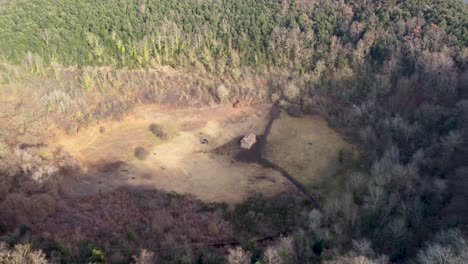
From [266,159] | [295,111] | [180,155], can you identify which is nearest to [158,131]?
[180,155]

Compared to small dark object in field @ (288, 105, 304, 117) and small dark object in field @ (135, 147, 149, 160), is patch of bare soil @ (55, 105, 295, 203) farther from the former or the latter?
small dark object in field @ (288, 105, 304, 117)

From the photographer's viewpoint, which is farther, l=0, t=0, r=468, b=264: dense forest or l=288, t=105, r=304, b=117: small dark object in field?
l=288, t=105, r=304, b=117: small dark object in field

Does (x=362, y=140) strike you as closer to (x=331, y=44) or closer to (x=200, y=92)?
(x=331, y=44)

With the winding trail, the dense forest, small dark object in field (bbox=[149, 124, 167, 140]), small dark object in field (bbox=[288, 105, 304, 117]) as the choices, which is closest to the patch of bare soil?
small dark object in field (bbox=[149, 124, 167, 140])

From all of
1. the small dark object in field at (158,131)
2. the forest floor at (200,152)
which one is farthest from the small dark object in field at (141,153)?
the small dark object in field at (158,131)

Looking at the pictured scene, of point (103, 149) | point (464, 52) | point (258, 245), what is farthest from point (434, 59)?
point (103, 149)
